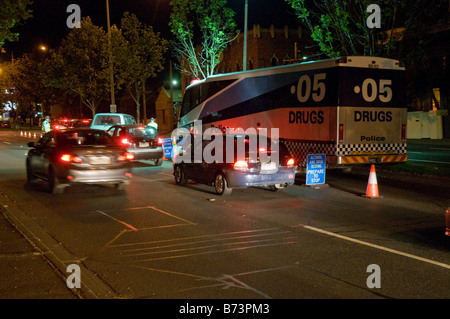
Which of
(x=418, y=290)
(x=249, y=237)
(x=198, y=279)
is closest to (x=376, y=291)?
(x=418, y=290)

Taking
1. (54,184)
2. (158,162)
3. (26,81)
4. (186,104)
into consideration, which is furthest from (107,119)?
(26,81)

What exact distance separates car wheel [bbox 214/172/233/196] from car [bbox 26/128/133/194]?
2.21 meters

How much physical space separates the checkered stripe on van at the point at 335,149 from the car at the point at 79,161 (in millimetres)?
5626

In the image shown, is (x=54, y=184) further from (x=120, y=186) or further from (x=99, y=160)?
(x=120, y=186)

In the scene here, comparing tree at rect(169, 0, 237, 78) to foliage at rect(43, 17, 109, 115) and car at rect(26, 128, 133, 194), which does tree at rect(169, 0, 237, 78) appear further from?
car at rect(26, 128, 133, 194)

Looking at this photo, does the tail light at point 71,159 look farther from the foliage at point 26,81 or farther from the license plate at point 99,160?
the foliage at point 26,81

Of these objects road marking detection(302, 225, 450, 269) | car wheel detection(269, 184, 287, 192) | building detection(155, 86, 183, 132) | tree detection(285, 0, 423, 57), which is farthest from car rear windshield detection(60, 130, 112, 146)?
building detection(155, 86, 183, 132)

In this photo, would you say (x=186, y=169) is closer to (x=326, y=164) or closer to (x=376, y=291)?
(x=326, y=164)

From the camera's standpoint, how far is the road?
5711 millimetres

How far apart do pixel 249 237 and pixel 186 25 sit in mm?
21566

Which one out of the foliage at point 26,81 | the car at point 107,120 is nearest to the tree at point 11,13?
the car at point 107,120

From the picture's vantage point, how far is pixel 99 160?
11.9 meters

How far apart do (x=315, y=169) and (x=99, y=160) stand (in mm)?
5633

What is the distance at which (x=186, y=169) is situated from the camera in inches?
529
